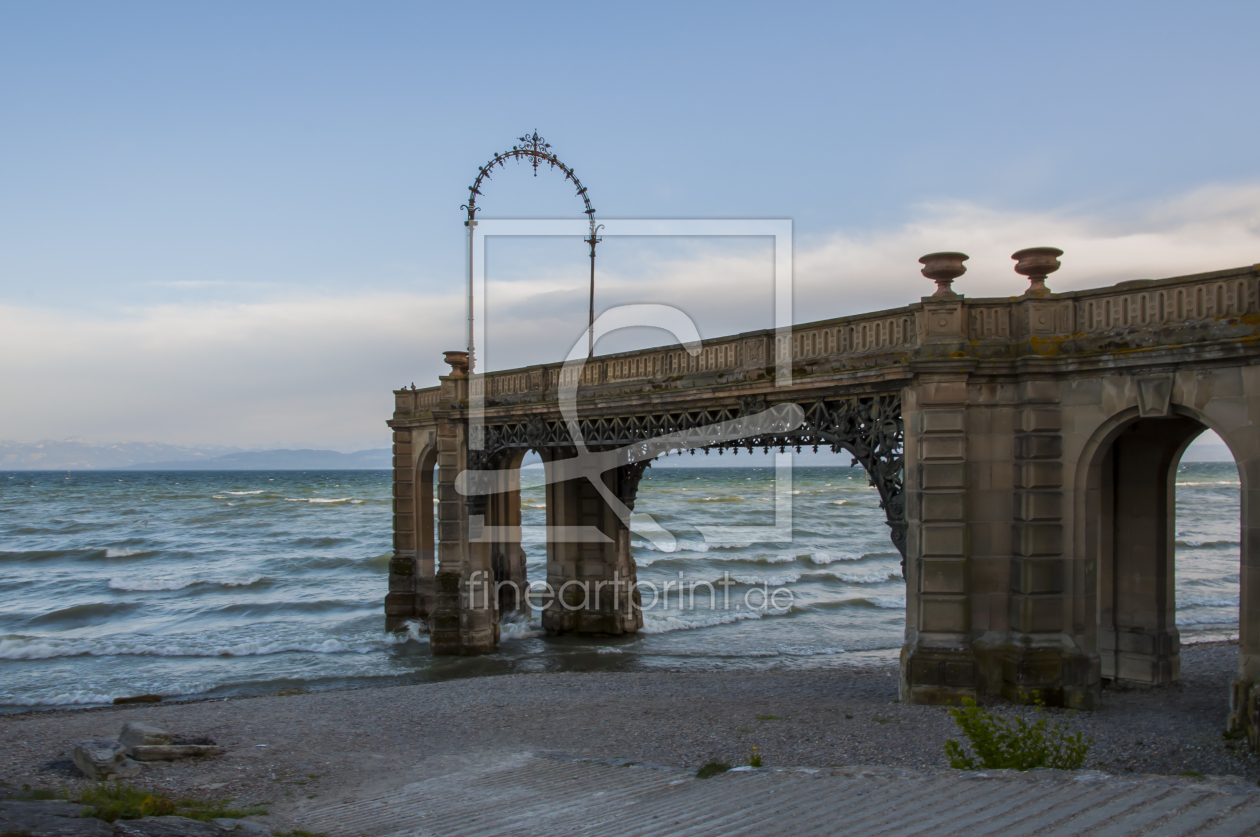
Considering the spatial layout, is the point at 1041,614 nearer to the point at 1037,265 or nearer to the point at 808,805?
the point at 1037,265

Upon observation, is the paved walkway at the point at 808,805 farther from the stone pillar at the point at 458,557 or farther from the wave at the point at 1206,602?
the wave at the point at 1206,602

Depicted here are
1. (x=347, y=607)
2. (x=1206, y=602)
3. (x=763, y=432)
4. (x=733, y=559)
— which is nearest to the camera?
(x=763, y=432)

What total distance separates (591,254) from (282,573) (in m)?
29.5

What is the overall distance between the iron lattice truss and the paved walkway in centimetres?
664

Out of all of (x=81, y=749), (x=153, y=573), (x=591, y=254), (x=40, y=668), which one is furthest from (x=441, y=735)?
(x=153, y=573)

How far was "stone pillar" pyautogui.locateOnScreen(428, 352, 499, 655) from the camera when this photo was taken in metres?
25.4

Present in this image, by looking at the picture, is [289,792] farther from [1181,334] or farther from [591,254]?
[591,254]

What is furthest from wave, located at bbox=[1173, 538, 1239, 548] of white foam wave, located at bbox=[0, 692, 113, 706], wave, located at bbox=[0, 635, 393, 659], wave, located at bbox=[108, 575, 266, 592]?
white foam wave, located at bbox=[0, 692, 113, 706]

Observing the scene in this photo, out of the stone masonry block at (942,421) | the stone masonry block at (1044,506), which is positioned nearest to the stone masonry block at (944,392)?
the stone masonry block at (942,421)

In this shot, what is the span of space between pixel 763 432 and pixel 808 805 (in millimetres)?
9860

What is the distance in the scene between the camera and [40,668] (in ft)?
83.9

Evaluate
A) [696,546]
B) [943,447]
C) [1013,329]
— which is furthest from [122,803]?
[696,546]

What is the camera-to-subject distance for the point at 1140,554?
50.0 feet

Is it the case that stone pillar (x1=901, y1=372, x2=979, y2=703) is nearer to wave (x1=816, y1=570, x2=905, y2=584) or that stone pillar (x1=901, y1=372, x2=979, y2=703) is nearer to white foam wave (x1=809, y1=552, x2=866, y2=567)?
wave (x1=816, y1=570, x2=905, y2=584)
